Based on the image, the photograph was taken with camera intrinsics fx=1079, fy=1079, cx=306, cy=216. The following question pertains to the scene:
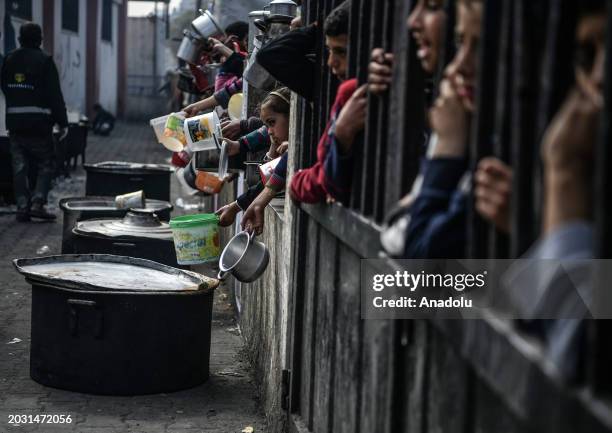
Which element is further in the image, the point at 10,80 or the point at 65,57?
the point at 65,57

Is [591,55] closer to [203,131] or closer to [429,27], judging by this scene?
[429,27]

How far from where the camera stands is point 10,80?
11922 millimetres

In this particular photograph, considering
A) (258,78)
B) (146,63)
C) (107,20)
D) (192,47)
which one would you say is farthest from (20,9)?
(146,63)

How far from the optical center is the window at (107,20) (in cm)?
3166

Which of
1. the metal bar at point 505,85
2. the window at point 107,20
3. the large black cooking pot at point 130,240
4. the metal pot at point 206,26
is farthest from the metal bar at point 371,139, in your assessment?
the window at point 107,20

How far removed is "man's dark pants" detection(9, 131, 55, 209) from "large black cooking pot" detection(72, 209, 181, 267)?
4.56 metres

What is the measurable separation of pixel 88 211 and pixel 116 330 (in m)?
3.30

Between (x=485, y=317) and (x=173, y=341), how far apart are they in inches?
155

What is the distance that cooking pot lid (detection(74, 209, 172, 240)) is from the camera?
757 centimetres

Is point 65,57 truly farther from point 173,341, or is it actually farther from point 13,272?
point 173,341

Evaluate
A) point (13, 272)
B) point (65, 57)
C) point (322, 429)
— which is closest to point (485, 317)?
point (322, 429)

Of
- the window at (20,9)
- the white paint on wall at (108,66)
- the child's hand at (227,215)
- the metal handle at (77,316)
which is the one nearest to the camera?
the metal handle at (77,316)

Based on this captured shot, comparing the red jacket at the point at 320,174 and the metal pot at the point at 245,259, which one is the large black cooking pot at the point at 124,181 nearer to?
the metal pot at the point at 245,259

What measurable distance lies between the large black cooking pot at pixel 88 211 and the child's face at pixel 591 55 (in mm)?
6982
